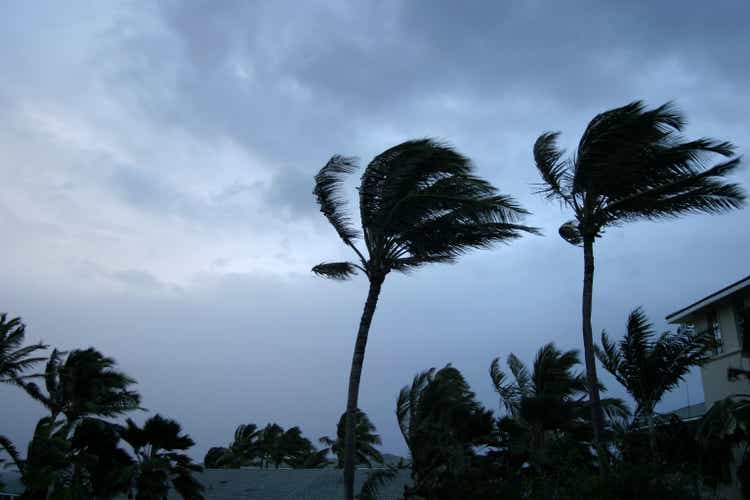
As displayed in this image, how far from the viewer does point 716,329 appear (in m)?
22.7

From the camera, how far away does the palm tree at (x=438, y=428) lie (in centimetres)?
2195

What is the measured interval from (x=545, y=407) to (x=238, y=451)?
4354 cm

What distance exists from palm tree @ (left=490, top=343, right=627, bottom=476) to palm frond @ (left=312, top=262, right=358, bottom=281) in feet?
27.3

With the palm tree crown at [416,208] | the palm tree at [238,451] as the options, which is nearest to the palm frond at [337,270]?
the palm tree crown at [416,208]

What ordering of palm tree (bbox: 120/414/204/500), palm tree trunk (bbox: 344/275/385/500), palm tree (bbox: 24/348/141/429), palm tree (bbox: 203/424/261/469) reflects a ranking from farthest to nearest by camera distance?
palm tree (bbox: 203/424/261/469)
palm tree (bbox: 24/348/141/429)
palm tree (bbox: 120/414/204/500)
palm tree trunk (bbox: 344/275/385/500)

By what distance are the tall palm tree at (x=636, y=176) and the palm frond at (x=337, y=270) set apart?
5.84m

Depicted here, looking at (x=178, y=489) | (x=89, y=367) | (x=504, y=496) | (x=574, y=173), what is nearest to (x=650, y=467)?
(x=504, y=496)

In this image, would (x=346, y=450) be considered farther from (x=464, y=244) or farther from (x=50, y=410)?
(x=50, y=410)

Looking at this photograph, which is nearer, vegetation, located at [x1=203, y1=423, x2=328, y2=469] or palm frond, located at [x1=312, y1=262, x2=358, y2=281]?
palm frond, located at [x1=312, y1=262, x2=358, y2=281]

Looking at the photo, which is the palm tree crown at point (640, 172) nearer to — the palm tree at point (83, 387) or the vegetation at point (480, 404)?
the vegetation at point (480, 404)

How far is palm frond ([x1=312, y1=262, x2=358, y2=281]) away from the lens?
17391mm

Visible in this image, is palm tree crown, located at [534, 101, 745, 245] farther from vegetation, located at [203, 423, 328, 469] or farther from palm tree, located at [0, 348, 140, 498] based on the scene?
vegetation, located at [203, 423, 328, 469]

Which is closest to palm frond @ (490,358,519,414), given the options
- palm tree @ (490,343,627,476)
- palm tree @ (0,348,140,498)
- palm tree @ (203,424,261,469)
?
palm tree @ (490,343,627,476)

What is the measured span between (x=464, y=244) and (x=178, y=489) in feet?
39.5
